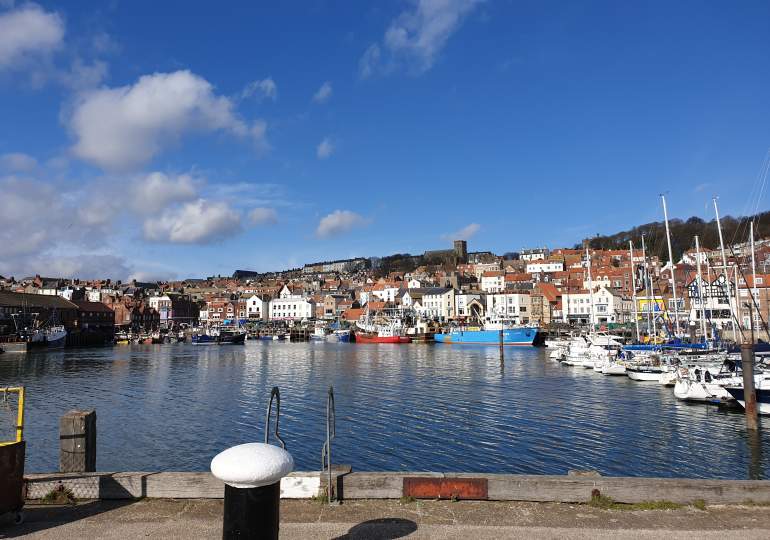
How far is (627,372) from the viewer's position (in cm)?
4256

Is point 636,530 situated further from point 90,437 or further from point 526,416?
point 526,416

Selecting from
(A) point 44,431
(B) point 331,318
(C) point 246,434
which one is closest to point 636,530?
(C) point 246,434

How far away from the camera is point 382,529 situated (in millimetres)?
7023

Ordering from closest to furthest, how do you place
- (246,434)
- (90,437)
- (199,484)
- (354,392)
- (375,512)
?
(375,512)
(199,484)
(90,437)
(246,434)
(354,392)

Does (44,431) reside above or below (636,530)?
below

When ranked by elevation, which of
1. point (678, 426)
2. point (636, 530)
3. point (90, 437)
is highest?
point (90, 437)

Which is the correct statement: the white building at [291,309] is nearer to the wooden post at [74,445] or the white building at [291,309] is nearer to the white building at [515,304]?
the white building at [515,304]

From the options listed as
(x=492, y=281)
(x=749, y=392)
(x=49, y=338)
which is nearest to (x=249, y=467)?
(x=749, y=392)

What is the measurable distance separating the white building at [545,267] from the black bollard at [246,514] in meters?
168

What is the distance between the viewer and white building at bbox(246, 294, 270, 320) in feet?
558

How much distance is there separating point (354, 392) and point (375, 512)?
2842cm

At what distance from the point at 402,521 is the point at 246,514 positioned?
9.31 ft

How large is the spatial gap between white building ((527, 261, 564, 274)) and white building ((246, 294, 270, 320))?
3196 inches

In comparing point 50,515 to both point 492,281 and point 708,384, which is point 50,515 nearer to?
point 708,384
